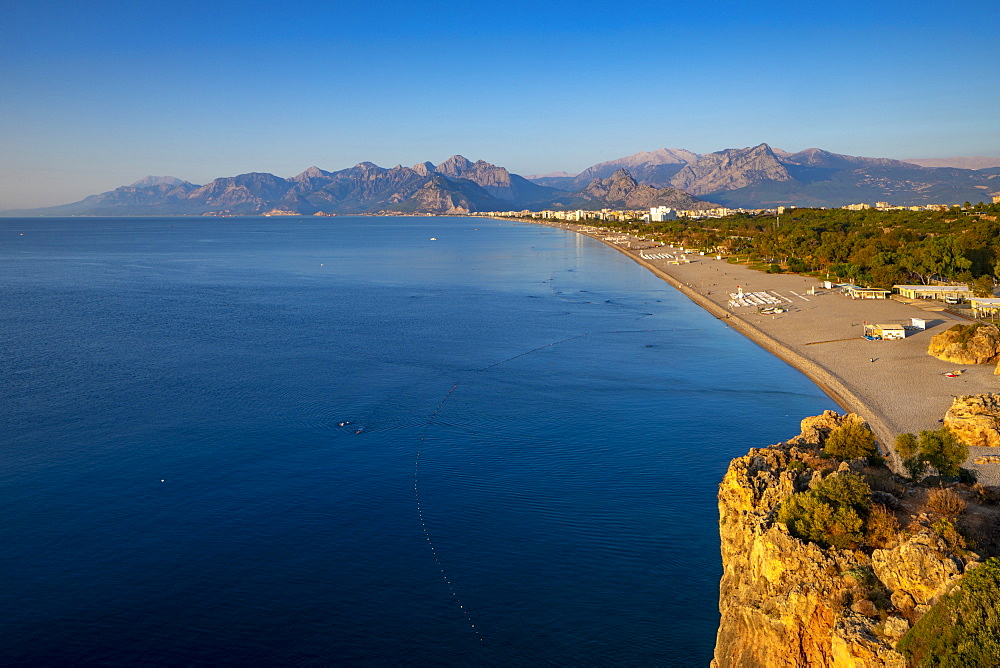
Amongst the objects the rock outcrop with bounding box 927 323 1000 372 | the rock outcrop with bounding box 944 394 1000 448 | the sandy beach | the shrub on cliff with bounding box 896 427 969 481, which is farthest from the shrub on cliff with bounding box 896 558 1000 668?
the rock outcrop with bounding box 927 323 1000 372

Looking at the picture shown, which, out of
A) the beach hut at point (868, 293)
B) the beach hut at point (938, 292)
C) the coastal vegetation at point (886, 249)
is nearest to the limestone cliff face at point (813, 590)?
the beach hut at point (938, 292)

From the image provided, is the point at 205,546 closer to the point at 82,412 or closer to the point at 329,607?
the point at 329,607

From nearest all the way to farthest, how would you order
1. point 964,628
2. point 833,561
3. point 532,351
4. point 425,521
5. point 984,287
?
point 964,628, point 833,561, point 425,521, point 532,351, point 984,287

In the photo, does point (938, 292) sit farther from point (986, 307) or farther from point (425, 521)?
point (425, 521)

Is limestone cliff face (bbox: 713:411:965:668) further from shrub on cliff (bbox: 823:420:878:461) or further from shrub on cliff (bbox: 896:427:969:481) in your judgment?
shrub on cliff (bbox: 896:427:969:481)

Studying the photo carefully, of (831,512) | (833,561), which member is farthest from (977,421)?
(833,561)

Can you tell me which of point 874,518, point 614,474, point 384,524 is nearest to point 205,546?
point 384,524

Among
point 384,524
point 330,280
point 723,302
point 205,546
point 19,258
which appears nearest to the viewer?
point 205,546
